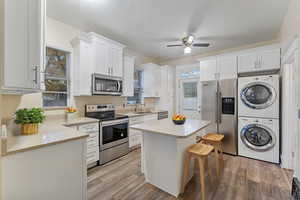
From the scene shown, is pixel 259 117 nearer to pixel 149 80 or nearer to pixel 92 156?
pixel 149 80

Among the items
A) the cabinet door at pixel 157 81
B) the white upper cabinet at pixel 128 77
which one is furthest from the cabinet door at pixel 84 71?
the cabinet door at pixel 157 81

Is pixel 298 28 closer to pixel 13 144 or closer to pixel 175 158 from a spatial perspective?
pixel 175 158

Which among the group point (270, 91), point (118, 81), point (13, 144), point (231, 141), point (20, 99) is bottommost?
point (231, 141)

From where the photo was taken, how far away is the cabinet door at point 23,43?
107 cm

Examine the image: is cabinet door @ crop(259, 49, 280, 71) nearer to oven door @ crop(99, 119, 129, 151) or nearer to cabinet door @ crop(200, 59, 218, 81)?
cabinet door @ crop(200, 59, 218, 81)

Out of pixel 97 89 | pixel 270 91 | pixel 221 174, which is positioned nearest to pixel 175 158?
pixel 221 174

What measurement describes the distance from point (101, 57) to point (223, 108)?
316 centimetres

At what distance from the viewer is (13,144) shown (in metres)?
1.26

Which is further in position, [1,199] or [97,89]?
[97,89]

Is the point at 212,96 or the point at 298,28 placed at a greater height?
the point at 298,28

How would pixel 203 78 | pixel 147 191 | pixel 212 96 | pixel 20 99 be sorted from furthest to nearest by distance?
pixel 203 78, pixel 212 96, pixel 20 99, pixel 147 191

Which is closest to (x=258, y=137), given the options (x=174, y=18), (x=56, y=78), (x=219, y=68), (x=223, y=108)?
(x=223, y=108)

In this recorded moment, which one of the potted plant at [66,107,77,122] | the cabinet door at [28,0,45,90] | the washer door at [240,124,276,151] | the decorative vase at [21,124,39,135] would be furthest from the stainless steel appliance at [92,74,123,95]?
the washer door at [240,124,276,151]

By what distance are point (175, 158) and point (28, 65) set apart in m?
1.90
